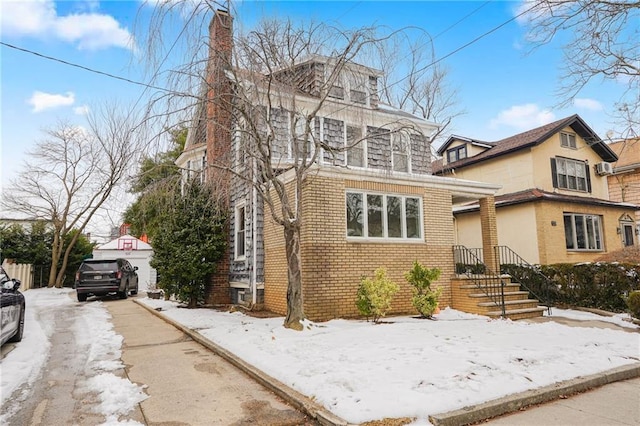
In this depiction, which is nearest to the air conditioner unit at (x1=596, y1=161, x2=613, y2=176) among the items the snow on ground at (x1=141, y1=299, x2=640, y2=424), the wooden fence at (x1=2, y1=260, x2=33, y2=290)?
the snow on ground at (x1=141, y1=299, x2=640, y2=424)

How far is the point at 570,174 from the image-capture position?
63.9 ft

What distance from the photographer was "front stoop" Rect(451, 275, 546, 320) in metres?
10.4

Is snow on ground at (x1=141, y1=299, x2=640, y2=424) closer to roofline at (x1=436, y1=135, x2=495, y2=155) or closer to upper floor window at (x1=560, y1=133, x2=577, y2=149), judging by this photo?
upper floor window at (x1=560, y1=133, x2=577, y2=149)

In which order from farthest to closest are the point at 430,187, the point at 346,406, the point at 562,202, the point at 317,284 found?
the point at 562,202 → the point at 430,187 → the point at 317,284 → the point at 346,406

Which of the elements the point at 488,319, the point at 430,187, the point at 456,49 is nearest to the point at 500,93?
the point at 456,49

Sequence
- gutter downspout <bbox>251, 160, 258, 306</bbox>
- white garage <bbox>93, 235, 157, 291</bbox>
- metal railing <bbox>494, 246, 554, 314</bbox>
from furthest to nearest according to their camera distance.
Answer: white garage <bbox>93, 235, 157, 291</bbox> → metal railing <bbox>494, 246, 554, 314</bbox> → gutter downspout <bbox>251, 160, 258, 306</bbox>

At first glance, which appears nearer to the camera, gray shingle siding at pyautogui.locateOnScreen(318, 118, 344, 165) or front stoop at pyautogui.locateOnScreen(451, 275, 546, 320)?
front stoop at pyautogui.locateOnScreen(451, 275, 546, 320)

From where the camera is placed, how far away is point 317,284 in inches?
371

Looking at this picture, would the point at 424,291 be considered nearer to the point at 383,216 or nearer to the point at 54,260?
the point at 383,216

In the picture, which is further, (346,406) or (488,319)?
(488,319)

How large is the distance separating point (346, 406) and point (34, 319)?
413 inches

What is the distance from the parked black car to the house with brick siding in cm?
398

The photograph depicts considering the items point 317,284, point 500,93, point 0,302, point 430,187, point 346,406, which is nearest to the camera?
point 346,406

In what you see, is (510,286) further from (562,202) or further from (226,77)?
(226,77)
